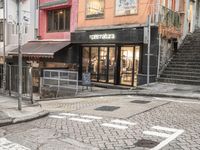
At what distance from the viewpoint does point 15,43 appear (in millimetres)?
26781

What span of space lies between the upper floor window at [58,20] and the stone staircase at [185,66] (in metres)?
8.24

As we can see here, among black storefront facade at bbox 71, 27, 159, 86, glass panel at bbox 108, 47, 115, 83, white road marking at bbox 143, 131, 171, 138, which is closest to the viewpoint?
white road marking at bbox 143, 131, 171, 138

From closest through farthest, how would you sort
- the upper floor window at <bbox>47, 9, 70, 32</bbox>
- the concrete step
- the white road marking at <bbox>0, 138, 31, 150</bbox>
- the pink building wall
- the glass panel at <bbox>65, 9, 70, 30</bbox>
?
1. the white road marking at <bbox>0, 138, 31, 150</bbox>
2. the concrete step
3. the pink building wall
4. the glass panel at <bbox>65, 9, 70, 30</bbox>
5. the upper floor window at <bbox>47, 9, 70, 32</bbox>

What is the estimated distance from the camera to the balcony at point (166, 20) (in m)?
16.3

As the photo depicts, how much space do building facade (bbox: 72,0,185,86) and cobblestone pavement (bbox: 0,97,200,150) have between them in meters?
7.70

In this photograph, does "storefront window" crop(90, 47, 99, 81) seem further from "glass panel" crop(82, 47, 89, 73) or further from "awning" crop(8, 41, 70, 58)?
"awning" crop(8, 41, 70, 58)

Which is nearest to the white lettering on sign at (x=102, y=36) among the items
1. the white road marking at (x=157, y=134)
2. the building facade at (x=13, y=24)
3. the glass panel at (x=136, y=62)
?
the glass panel at (x=136, y=62)

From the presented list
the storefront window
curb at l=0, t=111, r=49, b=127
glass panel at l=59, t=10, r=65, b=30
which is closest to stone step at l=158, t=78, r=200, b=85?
the storefront window

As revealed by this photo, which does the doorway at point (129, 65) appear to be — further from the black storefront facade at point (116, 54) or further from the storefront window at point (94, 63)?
the storefront window at point (94, 63)

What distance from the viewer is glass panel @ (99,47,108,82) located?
19172mm

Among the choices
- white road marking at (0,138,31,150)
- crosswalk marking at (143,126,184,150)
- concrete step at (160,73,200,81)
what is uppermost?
concrete step at (160,73,200,81)

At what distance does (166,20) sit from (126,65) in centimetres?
345

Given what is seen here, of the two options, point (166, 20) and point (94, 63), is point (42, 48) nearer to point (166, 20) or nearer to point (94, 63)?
point (94, 63)

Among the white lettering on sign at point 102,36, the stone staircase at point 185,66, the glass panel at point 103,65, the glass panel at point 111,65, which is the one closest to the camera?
the stone staircase at point 185,66
